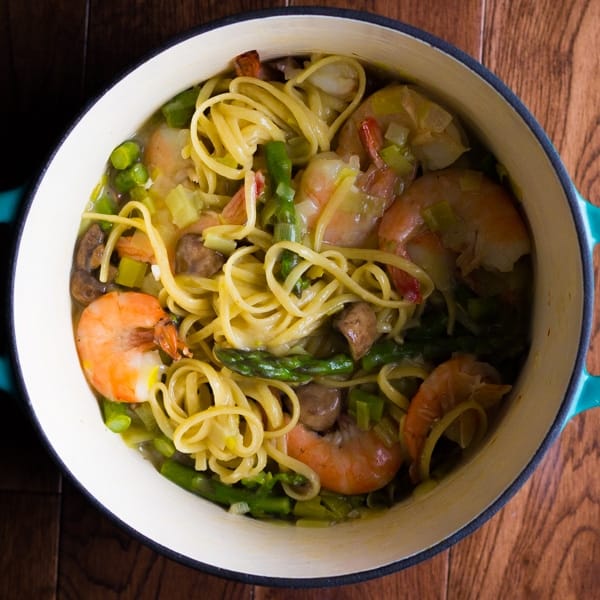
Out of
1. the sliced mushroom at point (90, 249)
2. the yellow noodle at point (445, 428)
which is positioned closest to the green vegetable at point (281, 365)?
the yellow noodle at point (445, 428)

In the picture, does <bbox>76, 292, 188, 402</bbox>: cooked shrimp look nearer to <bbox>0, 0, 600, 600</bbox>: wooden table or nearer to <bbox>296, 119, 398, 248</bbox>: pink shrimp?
<bbox>0, 0, 600, 600</bbox>: wooden table

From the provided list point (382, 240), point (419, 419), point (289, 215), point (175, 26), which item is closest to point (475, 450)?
point (419, 419)

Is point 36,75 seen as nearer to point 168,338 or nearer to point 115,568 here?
point 168,338

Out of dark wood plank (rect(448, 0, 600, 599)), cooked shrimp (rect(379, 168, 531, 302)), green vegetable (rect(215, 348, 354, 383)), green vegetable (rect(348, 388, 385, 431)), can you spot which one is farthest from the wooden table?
green vegetable (rect(215, 348, 354, 383))

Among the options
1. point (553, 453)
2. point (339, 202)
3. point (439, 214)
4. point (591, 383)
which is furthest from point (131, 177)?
point (553, 453)

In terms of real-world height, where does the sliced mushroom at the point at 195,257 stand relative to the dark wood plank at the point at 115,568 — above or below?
above

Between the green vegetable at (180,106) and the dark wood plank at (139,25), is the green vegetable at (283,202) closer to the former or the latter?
the green vegetable at (180,106)

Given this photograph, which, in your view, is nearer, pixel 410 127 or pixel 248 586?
pixel 410 127
